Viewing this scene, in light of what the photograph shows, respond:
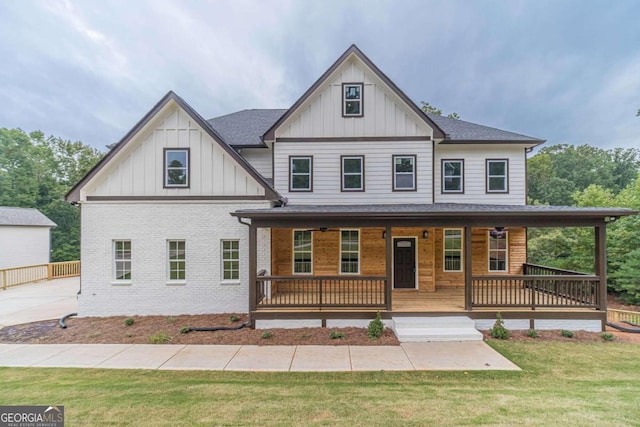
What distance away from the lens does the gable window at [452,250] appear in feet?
38.5

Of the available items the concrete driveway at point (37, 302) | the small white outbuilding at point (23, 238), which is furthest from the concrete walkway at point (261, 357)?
the small white outbuilding at point (23, 238)

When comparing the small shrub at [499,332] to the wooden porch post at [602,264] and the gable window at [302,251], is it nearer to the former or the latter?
the wooden porch post at [602,264]

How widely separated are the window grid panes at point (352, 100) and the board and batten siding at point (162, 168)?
465 centimetres

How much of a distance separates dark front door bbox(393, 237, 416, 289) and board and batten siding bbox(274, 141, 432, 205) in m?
1.76

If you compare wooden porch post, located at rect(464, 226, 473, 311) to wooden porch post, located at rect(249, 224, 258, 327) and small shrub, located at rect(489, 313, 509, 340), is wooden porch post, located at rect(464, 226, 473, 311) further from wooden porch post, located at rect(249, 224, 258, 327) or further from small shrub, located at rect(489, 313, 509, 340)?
wooden porch post, located at rect(249, 224, 258, 327)

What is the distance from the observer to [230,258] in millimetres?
10070

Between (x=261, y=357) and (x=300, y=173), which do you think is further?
(x=300, y=173)

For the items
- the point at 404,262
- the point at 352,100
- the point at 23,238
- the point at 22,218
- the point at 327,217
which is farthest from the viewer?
the point at 22,218

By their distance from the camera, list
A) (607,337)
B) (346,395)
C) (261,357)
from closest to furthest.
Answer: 1. (346,395)
2. (261,357)
3. (607,337)

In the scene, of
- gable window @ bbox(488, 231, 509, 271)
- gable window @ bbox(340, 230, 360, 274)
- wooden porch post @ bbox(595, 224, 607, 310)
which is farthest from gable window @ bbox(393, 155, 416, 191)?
wooden porch post @ bbox(595, 224, 607, 310)

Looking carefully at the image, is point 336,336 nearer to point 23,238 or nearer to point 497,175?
point 497,175

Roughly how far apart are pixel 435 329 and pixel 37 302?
16.0 metres

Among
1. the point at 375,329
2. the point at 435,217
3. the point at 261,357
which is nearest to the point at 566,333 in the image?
the point at 435,217

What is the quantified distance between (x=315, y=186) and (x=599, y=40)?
128 feet
